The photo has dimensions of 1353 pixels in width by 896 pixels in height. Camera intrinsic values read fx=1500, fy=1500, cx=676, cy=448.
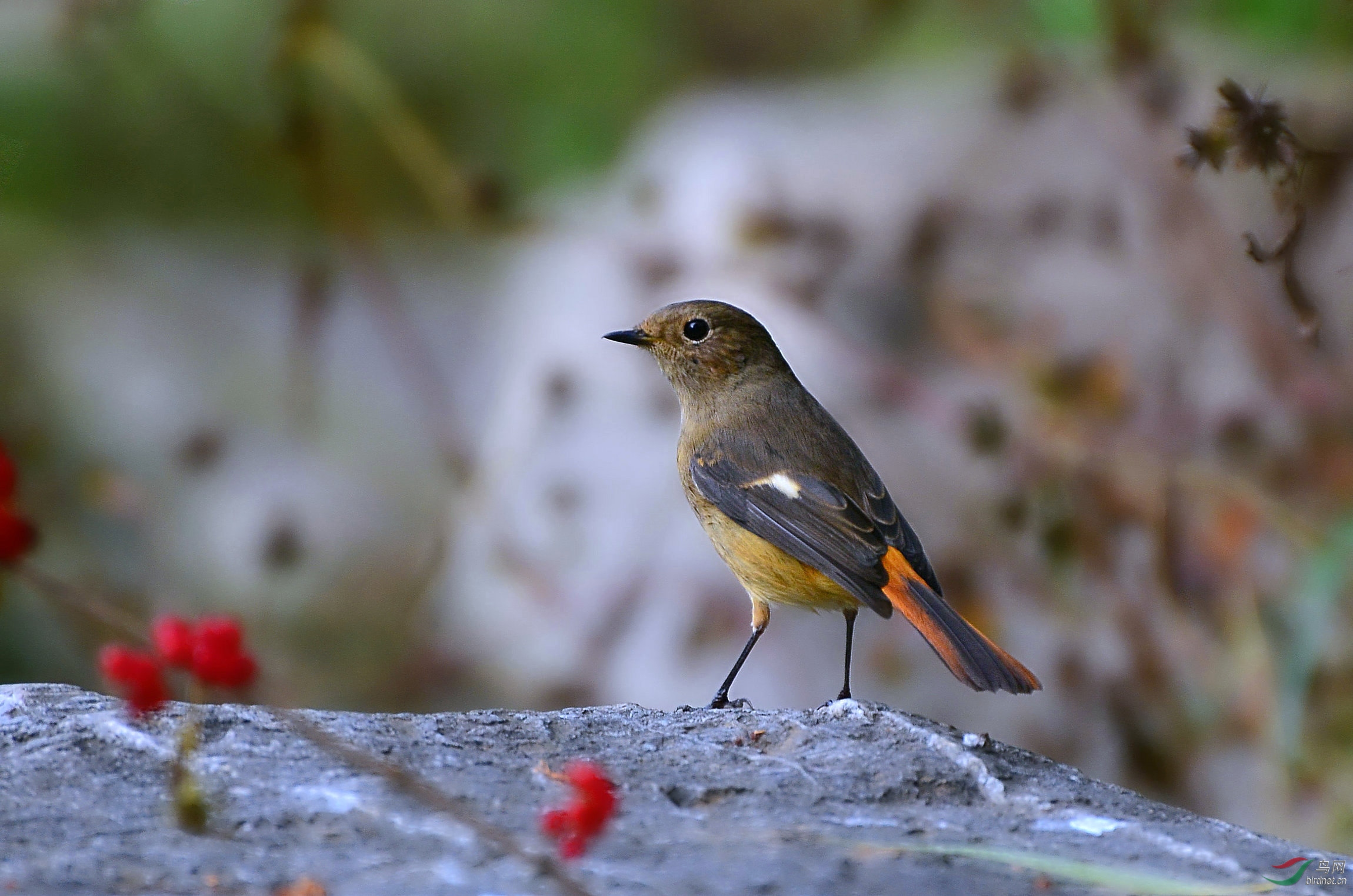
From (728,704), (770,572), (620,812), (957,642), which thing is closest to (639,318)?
(770,572)

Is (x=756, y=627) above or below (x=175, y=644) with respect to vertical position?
above

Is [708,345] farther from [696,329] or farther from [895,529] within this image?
[895,529]

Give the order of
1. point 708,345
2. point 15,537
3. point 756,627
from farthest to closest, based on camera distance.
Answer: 1. point 708,345
2. point 756,627
3. point 15,537

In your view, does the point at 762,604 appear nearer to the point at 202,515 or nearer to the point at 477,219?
the point at 477,219

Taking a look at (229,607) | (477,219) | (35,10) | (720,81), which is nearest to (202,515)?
(229,607)

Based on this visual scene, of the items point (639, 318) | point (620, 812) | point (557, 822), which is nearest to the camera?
point (557, 822)

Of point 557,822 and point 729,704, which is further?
point 729,704

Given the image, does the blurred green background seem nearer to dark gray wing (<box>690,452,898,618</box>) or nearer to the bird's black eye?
the bird's black eye

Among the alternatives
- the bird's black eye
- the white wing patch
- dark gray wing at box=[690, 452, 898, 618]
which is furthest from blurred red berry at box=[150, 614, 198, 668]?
the bird's black eye
